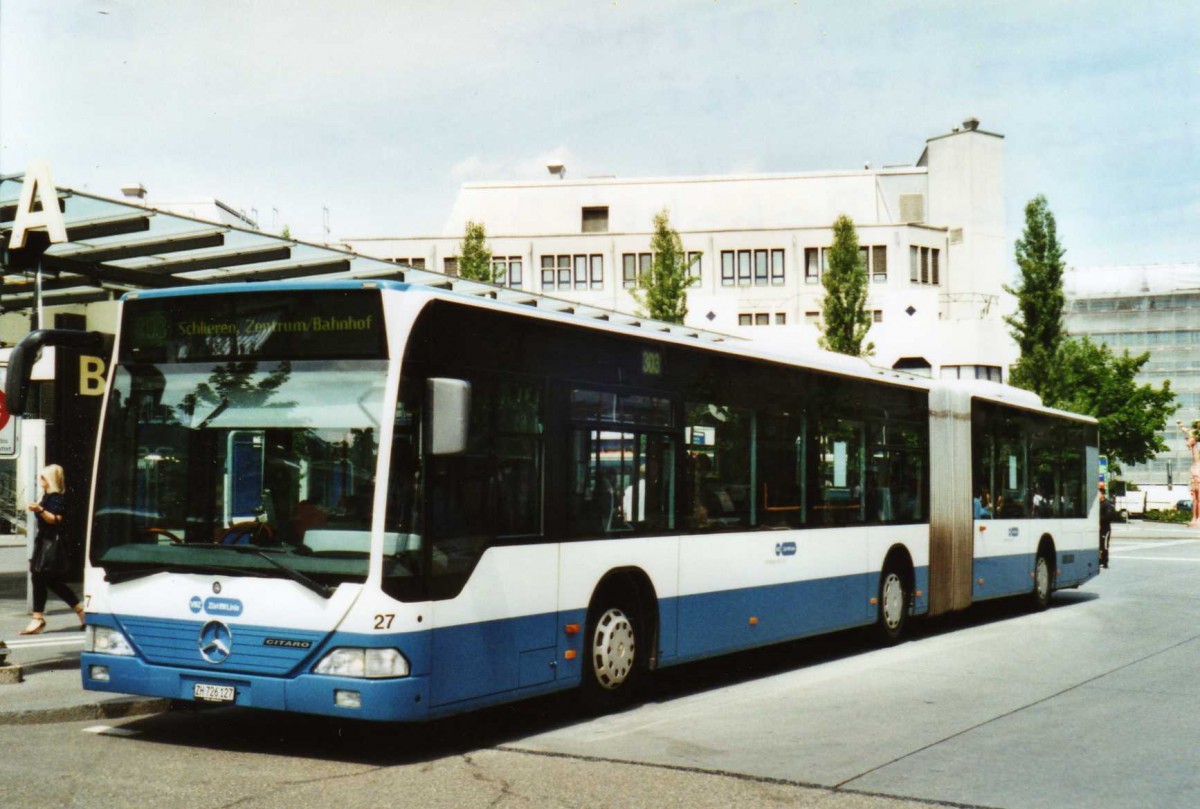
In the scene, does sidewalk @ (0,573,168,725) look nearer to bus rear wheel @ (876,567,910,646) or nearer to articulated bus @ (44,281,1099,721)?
articulated bus @ (44,281,1099,721)

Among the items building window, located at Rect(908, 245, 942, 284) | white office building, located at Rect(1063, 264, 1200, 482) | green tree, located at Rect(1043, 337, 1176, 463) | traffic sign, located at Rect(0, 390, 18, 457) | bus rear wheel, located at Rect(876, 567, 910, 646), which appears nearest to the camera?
traffic sign, located at Rect(0, 390, 18, 457)

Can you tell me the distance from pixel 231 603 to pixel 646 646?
350cm

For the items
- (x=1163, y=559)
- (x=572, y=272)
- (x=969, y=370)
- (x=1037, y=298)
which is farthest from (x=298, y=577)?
(x=572, y=272)

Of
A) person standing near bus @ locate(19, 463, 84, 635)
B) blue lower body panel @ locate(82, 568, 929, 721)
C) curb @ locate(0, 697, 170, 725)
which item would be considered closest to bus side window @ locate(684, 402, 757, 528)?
blue lower body panel @ locate(82, 568, 929, 721)

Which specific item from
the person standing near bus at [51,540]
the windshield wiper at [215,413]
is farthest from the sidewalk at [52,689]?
the windshield wiper at [215,413]

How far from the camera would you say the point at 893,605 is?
14.7 m

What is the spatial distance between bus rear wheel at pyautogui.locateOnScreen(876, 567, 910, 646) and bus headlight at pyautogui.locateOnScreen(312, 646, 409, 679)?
7953 mm

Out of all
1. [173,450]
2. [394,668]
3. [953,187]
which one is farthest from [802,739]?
[953,187]

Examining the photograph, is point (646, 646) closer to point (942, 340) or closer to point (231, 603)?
point (231, 603)

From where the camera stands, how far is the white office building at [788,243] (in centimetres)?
6600

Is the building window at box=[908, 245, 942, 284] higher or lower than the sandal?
higher

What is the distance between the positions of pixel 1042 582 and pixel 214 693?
14279 millimetres

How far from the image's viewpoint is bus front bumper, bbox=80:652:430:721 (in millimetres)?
7535

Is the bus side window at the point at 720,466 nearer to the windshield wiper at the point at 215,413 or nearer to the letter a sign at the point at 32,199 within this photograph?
the windshield wiper at the point at 215,413
